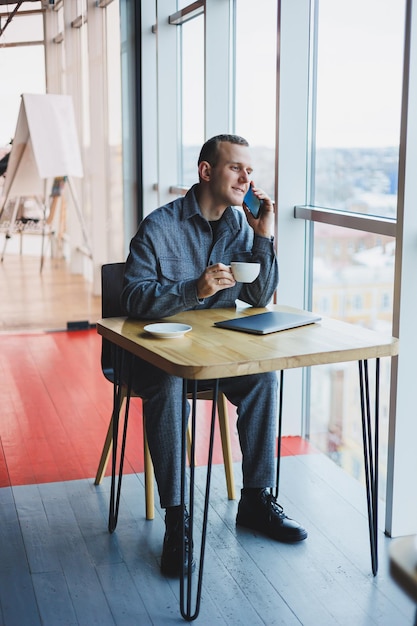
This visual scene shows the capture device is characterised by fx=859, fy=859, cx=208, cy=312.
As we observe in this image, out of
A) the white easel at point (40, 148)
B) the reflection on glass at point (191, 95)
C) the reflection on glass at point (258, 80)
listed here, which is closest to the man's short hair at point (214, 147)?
the reflection on glass at point (258, 80)

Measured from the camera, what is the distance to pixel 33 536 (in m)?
2.76

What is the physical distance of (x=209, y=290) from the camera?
2461mm

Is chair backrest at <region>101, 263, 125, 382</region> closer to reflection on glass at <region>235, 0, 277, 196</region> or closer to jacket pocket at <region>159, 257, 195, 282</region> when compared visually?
jacket pocket at <region>159, 257, 195, 282</region>

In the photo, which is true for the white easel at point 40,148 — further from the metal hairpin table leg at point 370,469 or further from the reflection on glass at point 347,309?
the metal hairpin table leg at point 370,469

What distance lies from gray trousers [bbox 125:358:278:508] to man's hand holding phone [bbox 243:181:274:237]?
0.47m

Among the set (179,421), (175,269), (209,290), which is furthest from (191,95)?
(179,421)

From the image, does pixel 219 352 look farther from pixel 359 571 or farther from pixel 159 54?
pixel 159 54

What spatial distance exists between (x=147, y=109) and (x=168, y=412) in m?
3.71

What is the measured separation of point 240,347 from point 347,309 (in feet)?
3.65

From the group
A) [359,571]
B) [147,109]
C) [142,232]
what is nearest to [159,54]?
[147,109]

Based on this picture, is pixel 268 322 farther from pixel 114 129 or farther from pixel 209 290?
pixel 114 129

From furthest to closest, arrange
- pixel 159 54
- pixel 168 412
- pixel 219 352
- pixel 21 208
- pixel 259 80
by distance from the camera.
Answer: pixel 21 208
pixel 159 54
pixel 259 80
pixel 168 412
pixel 219 352

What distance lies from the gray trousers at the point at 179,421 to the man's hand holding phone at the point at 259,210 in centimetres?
47

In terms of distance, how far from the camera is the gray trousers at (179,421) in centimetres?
246
